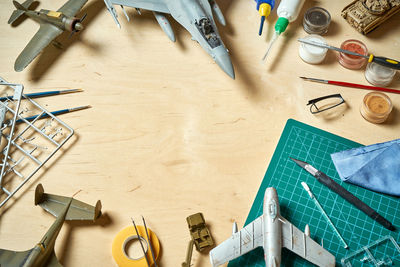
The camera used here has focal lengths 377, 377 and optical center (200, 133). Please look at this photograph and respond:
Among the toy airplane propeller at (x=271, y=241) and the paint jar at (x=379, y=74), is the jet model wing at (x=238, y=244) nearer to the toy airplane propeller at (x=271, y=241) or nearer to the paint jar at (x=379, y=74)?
the toy airplane propeller at (x=271, y=241)

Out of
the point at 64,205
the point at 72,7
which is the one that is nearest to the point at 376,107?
the point at 64,205

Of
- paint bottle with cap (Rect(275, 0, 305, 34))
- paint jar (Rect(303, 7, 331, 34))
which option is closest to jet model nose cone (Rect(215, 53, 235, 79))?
paint bottle with cap (Rect(275, 0, 305, 34))

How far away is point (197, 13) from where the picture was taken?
1.99 m


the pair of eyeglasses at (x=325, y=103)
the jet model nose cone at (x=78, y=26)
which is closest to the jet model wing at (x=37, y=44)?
the jet model nose cone at (x=78, y=26)

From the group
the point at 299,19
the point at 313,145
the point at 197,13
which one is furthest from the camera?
the point at 299,19

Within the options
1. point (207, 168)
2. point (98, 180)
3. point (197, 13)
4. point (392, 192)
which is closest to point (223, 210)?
point (207, 168)

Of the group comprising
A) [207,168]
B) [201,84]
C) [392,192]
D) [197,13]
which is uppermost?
[197,13]

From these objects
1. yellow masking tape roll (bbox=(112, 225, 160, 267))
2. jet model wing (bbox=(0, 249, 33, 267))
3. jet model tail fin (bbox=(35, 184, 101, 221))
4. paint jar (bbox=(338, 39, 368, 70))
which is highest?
jet model wing (bbox=(0, 249, 33, 267))

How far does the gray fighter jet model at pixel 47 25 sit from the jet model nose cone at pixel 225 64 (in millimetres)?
775

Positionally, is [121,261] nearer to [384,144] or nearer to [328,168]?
[328,168]

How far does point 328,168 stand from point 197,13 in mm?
1037

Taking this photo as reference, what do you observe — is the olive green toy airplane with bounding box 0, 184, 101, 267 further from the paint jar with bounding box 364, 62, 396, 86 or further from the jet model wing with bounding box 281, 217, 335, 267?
the paint jar with bounding box 364, 62, 396, 86

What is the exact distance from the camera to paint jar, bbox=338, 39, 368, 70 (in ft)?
6.45

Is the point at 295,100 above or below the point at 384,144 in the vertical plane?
above
